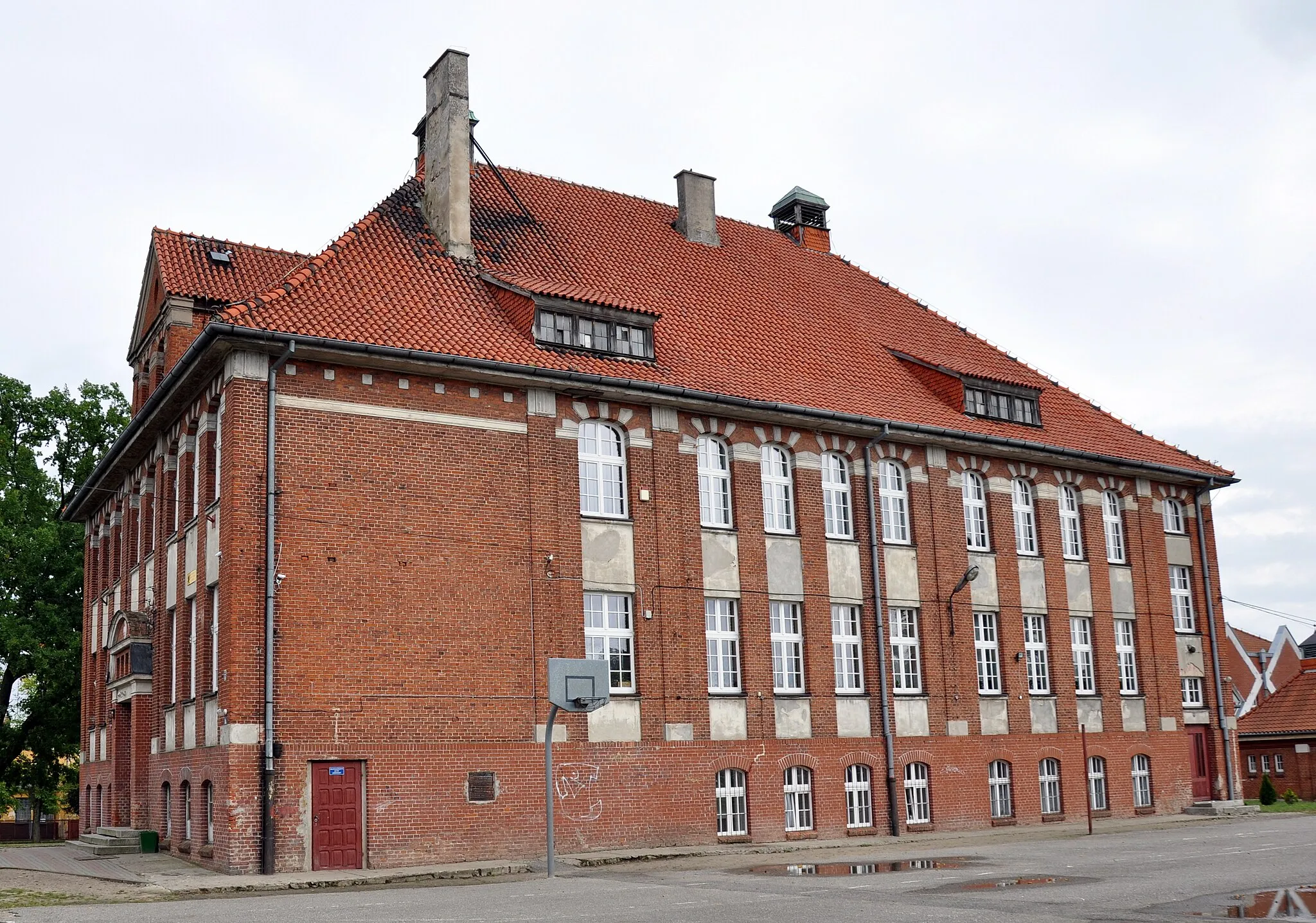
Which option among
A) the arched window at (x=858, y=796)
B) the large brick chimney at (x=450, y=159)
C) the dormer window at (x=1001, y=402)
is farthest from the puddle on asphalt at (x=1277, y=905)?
the large brick chimney at (x=450, y=159)

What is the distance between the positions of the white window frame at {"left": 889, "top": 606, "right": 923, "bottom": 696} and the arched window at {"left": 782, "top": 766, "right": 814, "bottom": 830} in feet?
10.3

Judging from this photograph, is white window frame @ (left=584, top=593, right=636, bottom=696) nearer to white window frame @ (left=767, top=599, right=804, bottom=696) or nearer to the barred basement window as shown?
the barred basement window

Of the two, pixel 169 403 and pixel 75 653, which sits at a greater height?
pixel 169 403

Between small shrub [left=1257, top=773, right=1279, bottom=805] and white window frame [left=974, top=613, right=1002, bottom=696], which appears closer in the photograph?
white window frame [left=974, top=613, right=1002, bottom=696]

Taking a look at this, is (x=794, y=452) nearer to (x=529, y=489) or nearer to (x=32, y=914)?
(x=529, y=489)

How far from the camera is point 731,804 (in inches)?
1052

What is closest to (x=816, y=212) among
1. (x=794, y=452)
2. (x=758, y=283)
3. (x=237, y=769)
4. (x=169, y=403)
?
(x=758, y=283)

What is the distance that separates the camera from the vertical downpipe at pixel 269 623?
2133 centimetres

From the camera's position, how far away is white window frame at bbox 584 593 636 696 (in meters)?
25.8

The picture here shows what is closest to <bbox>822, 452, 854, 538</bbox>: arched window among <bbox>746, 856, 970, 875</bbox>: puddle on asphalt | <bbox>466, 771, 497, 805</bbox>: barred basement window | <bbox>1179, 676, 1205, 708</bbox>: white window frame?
<bbox>746, 856, 970, 875</bbox>: puddle on asphalt

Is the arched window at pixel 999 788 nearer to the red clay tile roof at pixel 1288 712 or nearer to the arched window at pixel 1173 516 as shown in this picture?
the arched window at pixel 1173 516

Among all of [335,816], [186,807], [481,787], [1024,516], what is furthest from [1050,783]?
[186,807]

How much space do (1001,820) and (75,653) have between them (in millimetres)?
27929

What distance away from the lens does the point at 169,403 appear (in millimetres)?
26344
